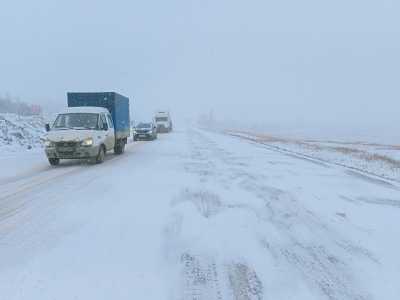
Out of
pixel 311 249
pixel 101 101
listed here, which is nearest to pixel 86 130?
pixel 101 101

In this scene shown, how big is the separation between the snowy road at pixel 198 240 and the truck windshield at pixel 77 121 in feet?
18.6

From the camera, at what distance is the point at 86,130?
1544 cm

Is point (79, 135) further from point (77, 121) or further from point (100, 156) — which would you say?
point (77, 121)

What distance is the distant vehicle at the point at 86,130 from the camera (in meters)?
14.7

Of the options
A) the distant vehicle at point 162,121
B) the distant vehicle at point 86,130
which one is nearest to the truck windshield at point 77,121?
the distant vehicle at point 86,130

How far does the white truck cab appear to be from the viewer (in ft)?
48.2

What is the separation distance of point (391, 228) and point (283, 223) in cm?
171

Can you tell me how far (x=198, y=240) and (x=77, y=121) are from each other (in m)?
11.9

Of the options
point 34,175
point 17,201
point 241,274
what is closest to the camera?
point 241,274

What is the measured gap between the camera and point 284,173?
42.4ft

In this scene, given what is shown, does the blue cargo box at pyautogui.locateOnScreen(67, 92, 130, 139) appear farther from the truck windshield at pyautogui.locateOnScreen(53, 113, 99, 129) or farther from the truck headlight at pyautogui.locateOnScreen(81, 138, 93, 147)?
the truck headlight at pyautogui.locateOnScreen(81, 138, 93, 147)

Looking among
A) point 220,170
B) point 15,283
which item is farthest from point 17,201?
point 220,170

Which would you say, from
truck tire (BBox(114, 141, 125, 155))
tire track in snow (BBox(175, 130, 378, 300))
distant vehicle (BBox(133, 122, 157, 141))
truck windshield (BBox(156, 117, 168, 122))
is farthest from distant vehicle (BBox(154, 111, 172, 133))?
tire track in snow (BBox(175, 130, 378, 300))

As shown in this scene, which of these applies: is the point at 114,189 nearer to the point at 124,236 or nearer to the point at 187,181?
the point at 187,181
